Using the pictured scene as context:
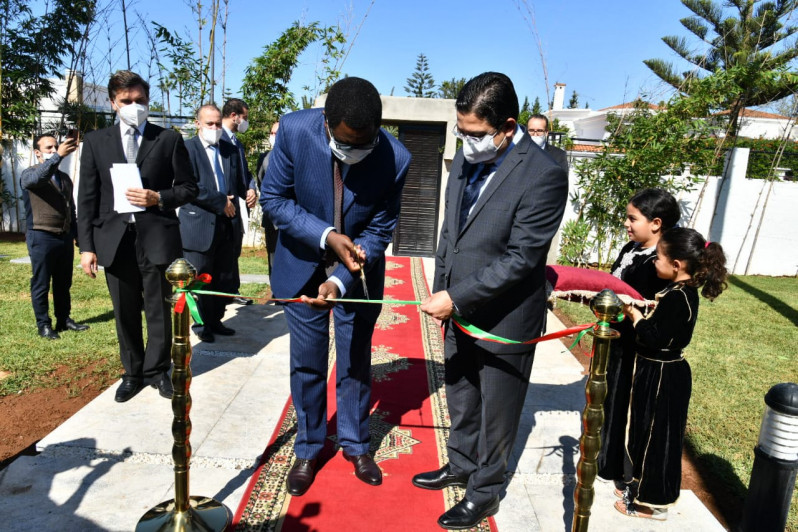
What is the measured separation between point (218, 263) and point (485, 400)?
355 cm

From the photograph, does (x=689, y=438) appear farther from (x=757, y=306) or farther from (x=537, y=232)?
(x=757, y=306)

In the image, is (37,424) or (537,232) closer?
(537,232)

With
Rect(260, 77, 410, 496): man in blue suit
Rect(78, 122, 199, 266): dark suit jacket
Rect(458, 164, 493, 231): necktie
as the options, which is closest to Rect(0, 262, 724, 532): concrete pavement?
Rect(260, 77, 410, 496): man in blue suit

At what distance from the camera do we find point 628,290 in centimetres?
274

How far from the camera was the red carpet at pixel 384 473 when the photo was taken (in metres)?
2.58

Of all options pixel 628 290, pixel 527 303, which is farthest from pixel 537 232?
pixel 628 290

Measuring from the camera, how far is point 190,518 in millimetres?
2365

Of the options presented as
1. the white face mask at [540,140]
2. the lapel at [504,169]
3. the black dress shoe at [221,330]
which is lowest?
the black dress shoe at [221,330]

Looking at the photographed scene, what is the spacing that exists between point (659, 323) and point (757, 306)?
684cm

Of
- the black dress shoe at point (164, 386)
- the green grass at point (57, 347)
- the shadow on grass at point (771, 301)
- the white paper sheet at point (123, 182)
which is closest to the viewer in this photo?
the white paper sheet at point (123, 182)

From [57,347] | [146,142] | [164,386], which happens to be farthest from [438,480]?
[57,347]

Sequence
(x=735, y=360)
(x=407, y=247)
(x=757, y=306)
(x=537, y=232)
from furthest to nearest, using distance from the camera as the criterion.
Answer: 1. (x=407, y=247)
2. (x=757, y=306)
3. (x=735, y=360)
4. (x=537, y=232)

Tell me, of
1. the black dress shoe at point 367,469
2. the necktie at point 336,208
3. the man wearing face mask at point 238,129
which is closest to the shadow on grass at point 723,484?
the black dress shoe at point 367,469

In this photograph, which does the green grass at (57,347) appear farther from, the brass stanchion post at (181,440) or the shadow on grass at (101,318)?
the brass stanchion post at (181,440)
